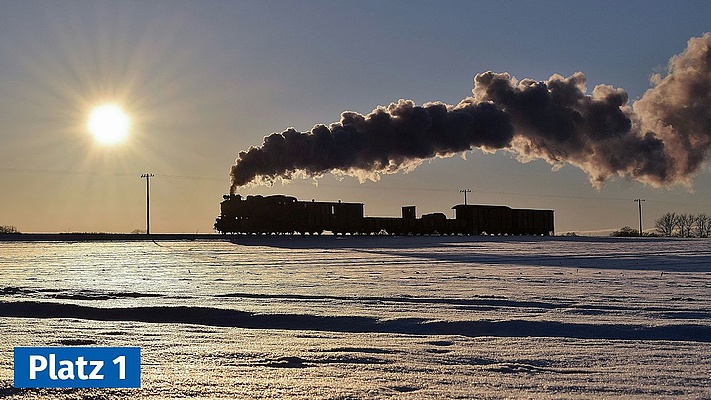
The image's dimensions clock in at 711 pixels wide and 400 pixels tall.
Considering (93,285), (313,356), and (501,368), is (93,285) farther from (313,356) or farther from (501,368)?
(501,368)

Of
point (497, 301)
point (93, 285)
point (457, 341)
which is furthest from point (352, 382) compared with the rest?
point (93, 285)

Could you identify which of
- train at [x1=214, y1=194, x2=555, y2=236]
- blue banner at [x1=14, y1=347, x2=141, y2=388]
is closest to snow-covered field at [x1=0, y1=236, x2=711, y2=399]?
blue banner at [x1=14, y1=347, x2=141, y2=388]

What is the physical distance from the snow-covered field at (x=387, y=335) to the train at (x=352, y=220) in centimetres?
4760

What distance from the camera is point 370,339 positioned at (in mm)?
7277

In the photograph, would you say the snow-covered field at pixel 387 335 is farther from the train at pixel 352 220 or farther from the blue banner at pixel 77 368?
the train at pixel 352 220

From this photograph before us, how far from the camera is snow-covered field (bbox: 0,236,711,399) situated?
16.1 feet

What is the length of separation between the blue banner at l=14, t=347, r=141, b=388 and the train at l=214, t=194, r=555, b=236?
185 feet

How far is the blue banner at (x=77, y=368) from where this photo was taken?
502 cm

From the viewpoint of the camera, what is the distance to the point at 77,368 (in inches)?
214

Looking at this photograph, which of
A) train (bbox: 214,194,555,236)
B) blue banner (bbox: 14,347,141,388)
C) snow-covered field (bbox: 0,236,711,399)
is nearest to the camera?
snow-covered field (bbox: 0,236,711,399)

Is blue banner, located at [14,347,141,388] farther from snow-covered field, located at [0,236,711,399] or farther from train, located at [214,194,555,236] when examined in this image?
train, located at [214,194,555,236]

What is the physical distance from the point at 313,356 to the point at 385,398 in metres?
1.70

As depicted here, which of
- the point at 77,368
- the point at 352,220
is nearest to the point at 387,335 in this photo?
the point at 77,368

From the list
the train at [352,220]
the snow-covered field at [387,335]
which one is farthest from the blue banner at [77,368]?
the train at [352,220]
